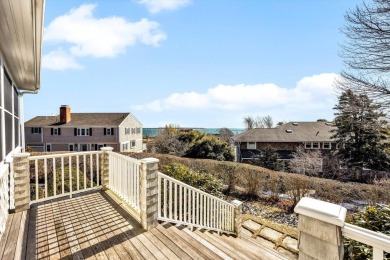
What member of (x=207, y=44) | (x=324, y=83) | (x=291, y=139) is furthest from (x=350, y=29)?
(x=291, y=139)

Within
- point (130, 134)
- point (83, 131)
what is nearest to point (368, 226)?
point (83, 131)

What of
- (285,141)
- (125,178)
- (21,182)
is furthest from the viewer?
(285,141)

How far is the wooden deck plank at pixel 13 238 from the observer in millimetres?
2852

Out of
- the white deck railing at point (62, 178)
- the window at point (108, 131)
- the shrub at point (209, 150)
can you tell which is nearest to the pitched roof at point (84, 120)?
the window at point (108, 131)

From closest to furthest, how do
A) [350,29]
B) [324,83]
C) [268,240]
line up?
[268,240] → [350,29] → [324,83]

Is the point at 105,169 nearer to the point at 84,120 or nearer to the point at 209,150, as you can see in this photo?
the point at 209,150

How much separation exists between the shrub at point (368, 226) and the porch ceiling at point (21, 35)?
5.01 metres

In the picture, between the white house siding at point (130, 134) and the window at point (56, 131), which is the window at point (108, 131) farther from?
the window at point (56, 131)

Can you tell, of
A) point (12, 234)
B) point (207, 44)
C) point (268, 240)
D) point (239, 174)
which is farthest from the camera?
point (239, 174)

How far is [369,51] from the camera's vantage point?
23.6ft

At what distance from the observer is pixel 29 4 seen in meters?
2.66

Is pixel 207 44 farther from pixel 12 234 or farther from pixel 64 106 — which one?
pixel 64 106

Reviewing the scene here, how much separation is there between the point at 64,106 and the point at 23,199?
22777 millimetres

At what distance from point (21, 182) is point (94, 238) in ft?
6.84
